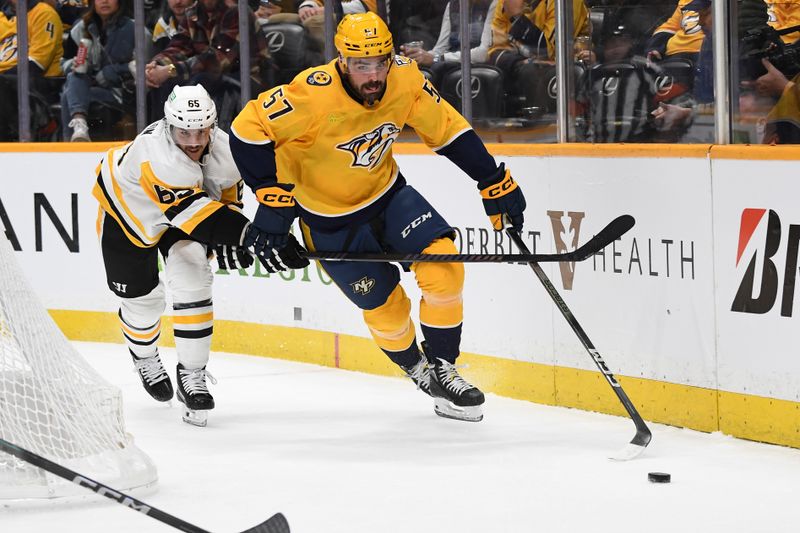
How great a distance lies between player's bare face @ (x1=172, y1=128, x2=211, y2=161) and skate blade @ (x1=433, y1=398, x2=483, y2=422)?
1.05 meters

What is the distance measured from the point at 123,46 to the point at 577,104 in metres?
2.53

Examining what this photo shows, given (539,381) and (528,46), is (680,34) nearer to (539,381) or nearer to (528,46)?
(528,46)

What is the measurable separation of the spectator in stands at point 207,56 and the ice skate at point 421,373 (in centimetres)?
191

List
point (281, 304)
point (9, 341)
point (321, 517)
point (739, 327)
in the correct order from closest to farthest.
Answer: point (321, 517)
point (9, 341)
point (739, 327)
point (281, 304)

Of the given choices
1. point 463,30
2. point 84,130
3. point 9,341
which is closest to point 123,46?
point 84,130

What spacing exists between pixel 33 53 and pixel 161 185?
8.72 ft

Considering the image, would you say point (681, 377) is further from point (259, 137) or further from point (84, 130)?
point (84, 130)

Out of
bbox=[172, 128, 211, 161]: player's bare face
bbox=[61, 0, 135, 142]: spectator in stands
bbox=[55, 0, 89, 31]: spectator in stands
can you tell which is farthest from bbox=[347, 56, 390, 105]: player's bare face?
bbox=[55, 0, 89, 31]: spectator in stands

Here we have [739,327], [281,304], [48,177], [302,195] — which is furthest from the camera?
[48,177]

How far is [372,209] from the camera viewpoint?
168 inches

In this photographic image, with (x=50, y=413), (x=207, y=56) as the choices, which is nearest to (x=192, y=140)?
(x=50, y=413)

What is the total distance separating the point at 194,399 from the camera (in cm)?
440

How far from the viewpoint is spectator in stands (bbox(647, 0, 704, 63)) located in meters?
4.17

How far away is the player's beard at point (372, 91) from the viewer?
3965mm
